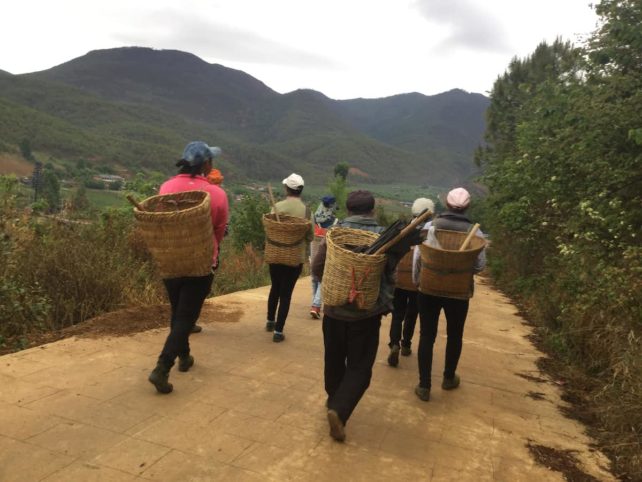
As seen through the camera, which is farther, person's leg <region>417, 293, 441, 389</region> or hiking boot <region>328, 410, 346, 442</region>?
person's leg <region>417, 293, 441, 389</region>

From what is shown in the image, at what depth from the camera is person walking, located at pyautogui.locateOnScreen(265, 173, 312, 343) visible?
17.0 feet

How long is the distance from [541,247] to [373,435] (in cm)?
808

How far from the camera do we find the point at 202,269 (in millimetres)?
3680

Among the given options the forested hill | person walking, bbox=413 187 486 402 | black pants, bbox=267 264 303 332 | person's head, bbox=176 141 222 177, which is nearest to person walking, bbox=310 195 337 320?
black pants, bbox=267 264 303 332

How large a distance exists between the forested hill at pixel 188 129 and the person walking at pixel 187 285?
59.7m

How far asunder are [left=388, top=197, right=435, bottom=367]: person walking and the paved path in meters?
0.17

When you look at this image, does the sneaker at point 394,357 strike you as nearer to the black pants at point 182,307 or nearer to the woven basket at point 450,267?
the woven basket at point 450,267

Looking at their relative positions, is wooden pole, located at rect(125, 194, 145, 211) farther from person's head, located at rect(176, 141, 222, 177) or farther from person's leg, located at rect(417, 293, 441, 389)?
person's leg, located at rect(417, 293, 441, 389)

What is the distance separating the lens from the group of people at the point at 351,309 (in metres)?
3.20

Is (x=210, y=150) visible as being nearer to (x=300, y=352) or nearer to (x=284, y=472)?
(x=300, y=352)

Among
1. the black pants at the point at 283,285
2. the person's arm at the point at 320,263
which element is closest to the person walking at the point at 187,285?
the person's arm at the point at 320,263

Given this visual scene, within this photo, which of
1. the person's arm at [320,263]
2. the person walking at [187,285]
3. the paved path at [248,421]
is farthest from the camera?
the person walking at [187,285]

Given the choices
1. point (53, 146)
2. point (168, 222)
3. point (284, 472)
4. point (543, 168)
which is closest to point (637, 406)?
point (284, 472)

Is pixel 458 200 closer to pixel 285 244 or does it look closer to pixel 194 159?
pixel 285 244
